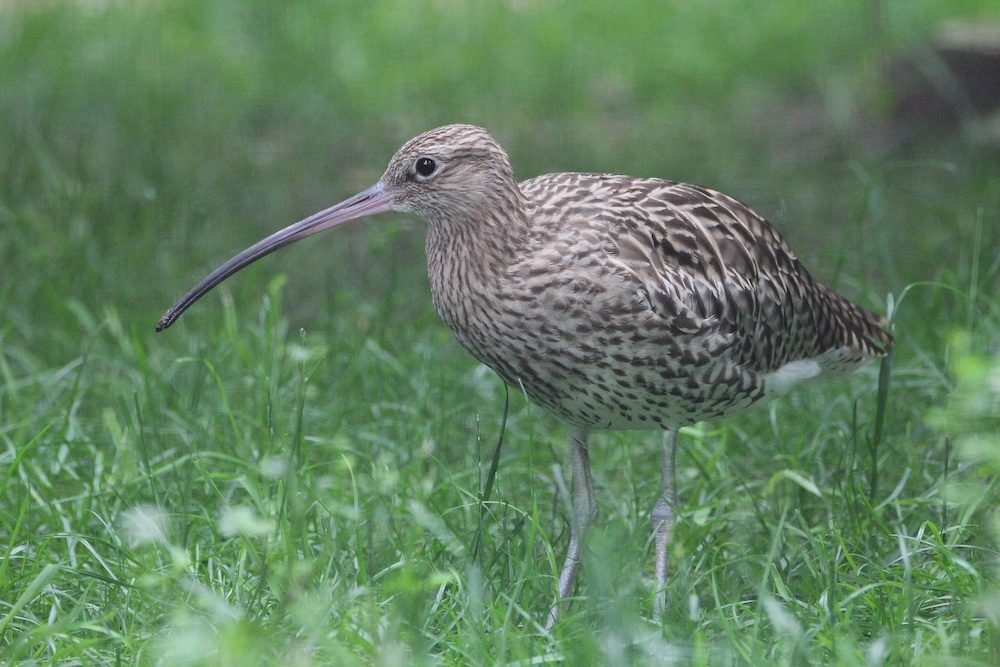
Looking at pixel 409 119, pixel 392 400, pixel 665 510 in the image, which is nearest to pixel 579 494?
pixel 665 510

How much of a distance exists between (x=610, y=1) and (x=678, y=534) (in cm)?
797

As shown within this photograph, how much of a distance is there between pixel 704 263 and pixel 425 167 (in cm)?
97

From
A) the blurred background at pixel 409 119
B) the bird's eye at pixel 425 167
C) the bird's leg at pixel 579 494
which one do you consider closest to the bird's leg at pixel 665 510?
the bird's leg at pixel 579 494

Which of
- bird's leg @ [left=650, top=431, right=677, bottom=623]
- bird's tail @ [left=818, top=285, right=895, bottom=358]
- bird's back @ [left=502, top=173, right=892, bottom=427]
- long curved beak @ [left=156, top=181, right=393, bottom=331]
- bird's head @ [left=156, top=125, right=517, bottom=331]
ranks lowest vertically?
bird's leg @ [left=650, top=431, right=677, bottom=623]

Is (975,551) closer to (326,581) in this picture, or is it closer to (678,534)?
(678,534)

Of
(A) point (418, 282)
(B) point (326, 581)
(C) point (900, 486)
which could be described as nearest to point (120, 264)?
(A) point (418, 282)

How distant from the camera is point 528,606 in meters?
4.20

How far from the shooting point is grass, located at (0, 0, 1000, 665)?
386cm

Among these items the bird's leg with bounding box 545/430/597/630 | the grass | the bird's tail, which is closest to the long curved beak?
the grass

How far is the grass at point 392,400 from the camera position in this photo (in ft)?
12.7

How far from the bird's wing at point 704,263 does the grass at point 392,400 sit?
367mm

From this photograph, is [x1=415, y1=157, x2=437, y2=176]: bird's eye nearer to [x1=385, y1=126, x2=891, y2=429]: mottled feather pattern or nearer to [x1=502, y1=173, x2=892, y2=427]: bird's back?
[x1=385, y1=126, x2=891, y2=429]: mottled feather pattern

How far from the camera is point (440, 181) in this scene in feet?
15.2

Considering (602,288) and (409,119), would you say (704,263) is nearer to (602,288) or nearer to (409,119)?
(602,288)
